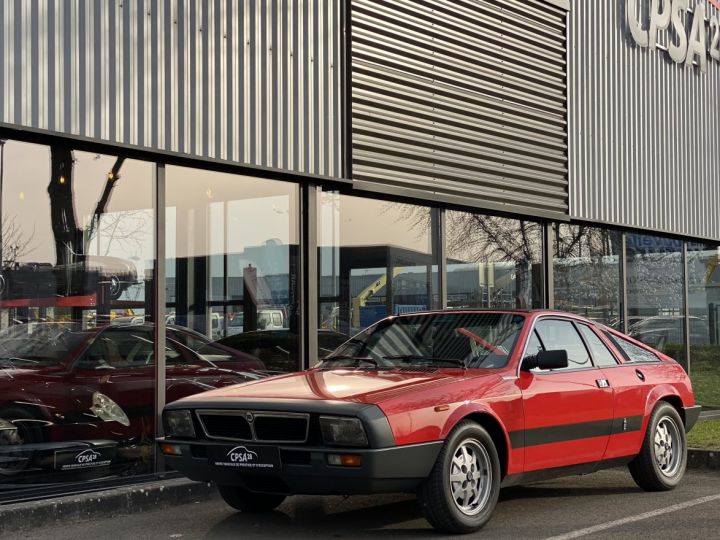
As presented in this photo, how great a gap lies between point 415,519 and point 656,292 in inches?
408

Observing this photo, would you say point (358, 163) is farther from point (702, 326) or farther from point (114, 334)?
point (702, 326)

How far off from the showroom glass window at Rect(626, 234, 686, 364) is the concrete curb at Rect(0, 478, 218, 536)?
9.11 metres

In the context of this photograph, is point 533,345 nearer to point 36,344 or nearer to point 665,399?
point 665,399

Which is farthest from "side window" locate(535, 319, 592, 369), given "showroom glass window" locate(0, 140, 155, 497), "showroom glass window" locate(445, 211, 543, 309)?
"showroom glass window" locate(445, 211, 543, 309)

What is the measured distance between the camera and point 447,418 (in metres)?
6.62

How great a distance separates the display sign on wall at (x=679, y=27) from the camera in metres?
16.1

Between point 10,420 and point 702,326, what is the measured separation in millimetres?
12802

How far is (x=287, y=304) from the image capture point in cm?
1059

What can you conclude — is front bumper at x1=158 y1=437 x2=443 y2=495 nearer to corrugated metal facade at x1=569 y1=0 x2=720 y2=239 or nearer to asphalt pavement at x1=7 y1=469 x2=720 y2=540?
asphalt pavement at x1=7 y1=469 x2=720 y2=540

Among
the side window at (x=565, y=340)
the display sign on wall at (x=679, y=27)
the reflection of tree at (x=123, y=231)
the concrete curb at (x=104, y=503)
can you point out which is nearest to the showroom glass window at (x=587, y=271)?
the display sign on wall at (x=679, y=27)

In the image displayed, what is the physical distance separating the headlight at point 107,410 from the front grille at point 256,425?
→ 200 centimetres

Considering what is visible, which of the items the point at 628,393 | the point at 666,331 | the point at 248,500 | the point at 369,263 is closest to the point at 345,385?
the point at 248,500

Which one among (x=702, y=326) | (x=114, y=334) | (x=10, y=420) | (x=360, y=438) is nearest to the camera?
(x=360, y=438)

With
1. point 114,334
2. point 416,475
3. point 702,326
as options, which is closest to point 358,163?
point 114,334
